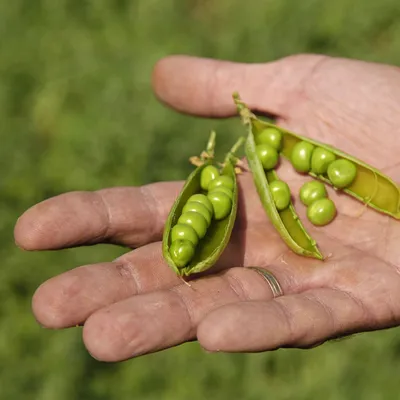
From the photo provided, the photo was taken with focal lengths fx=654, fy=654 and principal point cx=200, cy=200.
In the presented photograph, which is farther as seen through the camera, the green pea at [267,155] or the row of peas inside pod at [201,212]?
the green pea at [267,155]

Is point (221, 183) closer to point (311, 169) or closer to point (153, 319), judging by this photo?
point (311, 169)

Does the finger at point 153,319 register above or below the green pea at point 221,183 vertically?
below

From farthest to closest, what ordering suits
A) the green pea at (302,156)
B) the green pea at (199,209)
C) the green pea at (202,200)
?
1. the green pea at (302,156)
2. the green pea at (202,200)
3. the green pea at (199,209)

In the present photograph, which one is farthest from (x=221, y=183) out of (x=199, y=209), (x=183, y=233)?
(x=183, y=233)

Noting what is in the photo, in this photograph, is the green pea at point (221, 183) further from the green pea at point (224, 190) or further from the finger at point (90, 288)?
the finger at point (90, 288)

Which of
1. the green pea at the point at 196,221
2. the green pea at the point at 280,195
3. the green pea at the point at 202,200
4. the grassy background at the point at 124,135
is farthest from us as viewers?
the grassy background at the point at 124,135

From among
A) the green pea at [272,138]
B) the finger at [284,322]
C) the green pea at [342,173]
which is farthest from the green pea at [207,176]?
the finger at [284,322]
